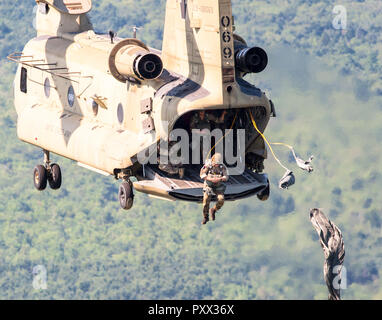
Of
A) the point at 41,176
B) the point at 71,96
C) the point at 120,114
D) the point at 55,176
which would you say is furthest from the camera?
the point at 55,176

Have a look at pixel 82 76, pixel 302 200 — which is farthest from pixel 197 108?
pixel 302 200

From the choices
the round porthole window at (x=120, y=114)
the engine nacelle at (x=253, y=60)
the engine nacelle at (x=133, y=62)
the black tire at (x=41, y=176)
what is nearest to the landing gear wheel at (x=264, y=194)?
the engine nacelle at (x=253, y=60)

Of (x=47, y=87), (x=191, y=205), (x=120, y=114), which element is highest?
(x=191, y=205)

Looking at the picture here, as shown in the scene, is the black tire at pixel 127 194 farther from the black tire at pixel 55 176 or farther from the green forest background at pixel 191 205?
the green forest background at pixel 191 205

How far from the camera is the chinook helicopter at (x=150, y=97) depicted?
5084cm

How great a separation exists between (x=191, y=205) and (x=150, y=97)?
357 feet

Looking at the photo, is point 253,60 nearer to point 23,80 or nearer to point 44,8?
point 44,8

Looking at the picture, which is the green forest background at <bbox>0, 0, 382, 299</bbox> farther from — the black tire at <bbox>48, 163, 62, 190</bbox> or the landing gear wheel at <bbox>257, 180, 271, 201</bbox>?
the landing gear wheel at <bbox>257, 180, 271, 201</bbox>

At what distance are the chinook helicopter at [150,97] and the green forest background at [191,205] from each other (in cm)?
3790

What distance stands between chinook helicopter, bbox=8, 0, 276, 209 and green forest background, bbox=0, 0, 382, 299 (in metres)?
37.9

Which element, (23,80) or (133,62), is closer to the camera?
(133,62)

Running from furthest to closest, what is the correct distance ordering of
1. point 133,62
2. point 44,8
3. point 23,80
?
point 23,80
point 44,8
point 133,62

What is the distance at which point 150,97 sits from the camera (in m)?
52.9

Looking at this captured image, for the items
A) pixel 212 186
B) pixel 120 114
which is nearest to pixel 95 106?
pixel 120 114
